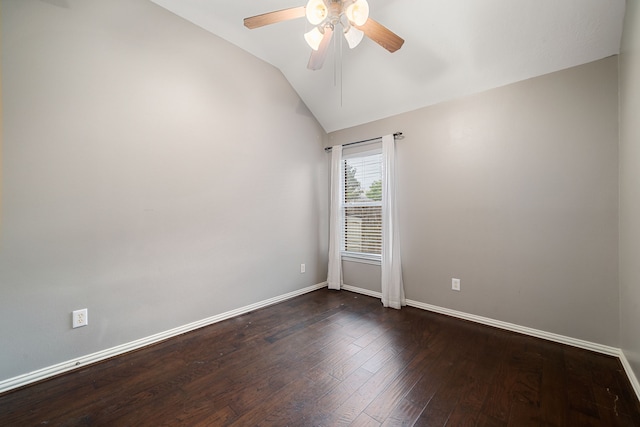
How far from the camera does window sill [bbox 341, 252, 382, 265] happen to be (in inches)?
130

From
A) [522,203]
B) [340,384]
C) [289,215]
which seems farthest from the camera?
[289,215]

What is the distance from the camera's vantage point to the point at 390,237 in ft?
9.91

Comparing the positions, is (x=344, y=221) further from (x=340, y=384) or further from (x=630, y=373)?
(x=630, y=373)

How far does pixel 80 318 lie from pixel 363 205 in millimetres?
2994

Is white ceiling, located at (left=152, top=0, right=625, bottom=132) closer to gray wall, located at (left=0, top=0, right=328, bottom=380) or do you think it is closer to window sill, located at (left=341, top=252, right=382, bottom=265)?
gray wall, located at (left=0, top=0, right=328, bottom=380)

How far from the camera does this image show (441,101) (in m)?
2.75

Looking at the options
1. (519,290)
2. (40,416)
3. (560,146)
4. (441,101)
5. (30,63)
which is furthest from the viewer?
(441,101)

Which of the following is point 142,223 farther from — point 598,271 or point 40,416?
point 598,271

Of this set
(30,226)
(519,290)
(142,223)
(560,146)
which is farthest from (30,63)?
(519,290)

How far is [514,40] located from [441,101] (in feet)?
2.47

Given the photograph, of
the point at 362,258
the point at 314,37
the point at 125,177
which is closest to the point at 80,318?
the point at 125,177

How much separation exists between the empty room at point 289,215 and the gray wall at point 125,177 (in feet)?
0.04

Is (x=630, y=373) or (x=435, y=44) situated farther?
(x=435, y=44)

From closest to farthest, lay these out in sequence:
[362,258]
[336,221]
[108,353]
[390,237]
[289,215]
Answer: [108,353]
[390,237]
[289,215]
[362,258]
[336,221]
